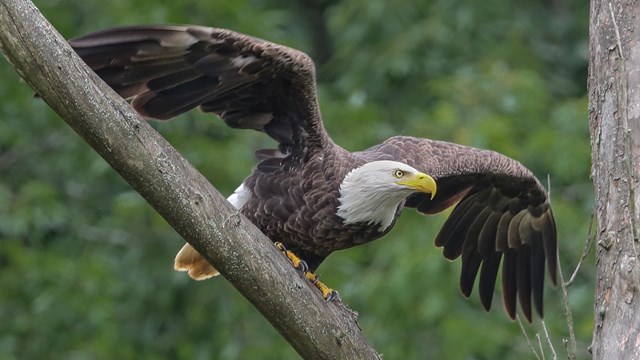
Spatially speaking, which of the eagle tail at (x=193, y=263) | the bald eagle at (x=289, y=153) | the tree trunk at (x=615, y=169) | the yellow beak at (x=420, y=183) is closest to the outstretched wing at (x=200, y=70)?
the bald eagle at (x=289, y=153)

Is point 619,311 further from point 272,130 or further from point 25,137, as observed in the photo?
point 25,137

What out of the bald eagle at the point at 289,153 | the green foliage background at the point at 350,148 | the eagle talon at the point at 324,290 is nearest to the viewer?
the eagle talon at the point at 324,290

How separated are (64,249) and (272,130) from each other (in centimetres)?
595

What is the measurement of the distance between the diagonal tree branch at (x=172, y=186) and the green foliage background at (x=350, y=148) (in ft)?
13.7

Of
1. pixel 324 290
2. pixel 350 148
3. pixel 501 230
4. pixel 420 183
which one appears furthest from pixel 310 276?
pixel 350 148

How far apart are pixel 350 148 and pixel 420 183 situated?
14.7ft

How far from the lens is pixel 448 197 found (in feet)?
22.7

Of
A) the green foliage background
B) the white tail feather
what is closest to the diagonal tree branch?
the white tail feather

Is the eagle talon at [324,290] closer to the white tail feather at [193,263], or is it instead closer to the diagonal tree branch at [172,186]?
the diagonal tree branch at [172,186]

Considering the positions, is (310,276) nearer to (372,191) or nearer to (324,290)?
(324,290)

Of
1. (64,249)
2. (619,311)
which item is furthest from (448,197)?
(64,249)

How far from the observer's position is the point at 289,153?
6125mm

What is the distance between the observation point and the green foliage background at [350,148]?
9672 mm

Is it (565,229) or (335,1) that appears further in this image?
(335,1)
